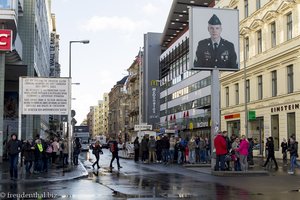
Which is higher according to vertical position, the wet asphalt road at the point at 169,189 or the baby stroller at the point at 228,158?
the baby stroller at the point at 228,158

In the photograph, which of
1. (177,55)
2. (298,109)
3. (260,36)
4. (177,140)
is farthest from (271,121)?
(177,55)

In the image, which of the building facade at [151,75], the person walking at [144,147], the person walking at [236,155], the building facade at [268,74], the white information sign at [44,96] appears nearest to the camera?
the person walking at [236,155]

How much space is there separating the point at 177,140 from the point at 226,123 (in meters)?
20.1

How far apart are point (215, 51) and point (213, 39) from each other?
61 centimetres

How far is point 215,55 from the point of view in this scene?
930 inches

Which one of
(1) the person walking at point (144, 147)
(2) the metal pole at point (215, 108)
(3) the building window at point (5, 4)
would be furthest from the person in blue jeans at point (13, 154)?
(1) the person walking at point (144, 147)

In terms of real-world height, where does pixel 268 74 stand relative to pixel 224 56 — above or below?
above

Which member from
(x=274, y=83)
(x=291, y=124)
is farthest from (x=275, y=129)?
(x=274, y=83)

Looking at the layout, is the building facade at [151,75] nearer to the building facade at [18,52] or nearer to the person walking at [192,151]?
the building facade at [18,52]

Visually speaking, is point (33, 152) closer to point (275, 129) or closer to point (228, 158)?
point (228, 158)

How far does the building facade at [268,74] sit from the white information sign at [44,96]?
60.7 ft

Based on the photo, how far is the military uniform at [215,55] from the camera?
23.5 m

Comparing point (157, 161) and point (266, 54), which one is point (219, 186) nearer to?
point (157, 161)

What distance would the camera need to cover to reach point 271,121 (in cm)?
3962
